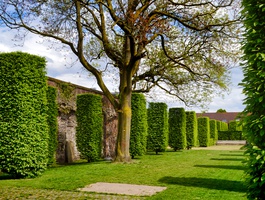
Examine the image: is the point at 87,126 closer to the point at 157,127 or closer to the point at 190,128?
the point at 157,127

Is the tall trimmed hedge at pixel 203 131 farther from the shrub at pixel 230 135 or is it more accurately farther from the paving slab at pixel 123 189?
the paving slab at pixel 123 189

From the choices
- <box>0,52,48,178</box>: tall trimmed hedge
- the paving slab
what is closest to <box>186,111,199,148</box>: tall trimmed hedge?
<box>0,52,48,178</box>: tall trimmed hedge

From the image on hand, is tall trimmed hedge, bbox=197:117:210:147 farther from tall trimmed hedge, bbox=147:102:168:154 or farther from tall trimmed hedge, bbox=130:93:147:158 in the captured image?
tall trimmed hedge, bbox=130:93:147:158

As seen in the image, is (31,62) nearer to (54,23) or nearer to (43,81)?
(43,81)

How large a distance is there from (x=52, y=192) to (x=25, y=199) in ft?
3.06

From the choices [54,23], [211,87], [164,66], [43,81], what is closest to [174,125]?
[211,87]

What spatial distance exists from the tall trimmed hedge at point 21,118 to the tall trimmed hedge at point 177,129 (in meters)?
15.6

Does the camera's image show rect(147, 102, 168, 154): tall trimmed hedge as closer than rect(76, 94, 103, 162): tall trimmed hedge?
No

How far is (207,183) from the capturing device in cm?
977

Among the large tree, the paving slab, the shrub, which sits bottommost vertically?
the paving slab

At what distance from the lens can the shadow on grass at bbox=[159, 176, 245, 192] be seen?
9102mm

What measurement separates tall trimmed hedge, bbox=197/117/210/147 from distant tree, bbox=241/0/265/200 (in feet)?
93.0

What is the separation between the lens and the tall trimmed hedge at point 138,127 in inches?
731

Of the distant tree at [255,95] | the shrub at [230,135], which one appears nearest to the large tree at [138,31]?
the distant tree at [255,95]
